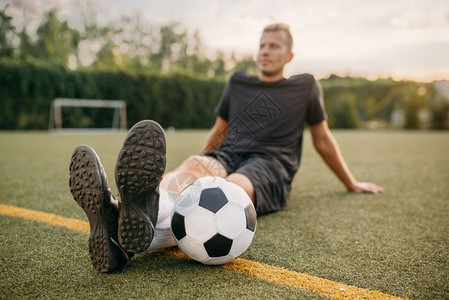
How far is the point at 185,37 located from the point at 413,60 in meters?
32.9

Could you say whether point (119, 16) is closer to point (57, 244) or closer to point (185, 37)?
point (185, 37)

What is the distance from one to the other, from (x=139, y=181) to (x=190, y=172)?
2.87ft

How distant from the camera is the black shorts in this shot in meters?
2.32

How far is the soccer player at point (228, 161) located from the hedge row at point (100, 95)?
12391 mm

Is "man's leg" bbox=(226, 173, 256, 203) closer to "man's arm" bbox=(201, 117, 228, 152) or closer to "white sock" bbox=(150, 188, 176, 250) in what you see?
"white sock" bbox=(150, 188, 176, 250)

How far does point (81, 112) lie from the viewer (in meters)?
14.0

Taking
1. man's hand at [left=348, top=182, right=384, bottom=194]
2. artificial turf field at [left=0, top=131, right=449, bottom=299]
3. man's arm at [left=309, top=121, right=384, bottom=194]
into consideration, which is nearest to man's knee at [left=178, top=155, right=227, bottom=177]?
artificial turf field at [left=0, top=131, right=449, bottom=299]

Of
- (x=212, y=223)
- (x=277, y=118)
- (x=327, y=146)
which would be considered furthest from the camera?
(x=327, y=146)

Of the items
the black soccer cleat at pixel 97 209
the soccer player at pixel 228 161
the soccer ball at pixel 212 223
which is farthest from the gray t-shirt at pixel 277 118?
the black soccer cleat at pixel 97 209

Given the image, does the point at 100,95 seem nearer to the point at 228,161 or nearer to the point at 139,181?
the point at 228,161

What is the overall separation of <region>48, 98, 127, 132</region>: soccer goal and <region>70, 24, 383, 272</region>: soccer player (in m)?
11.9

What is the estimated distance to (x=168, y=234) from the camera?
1715mm

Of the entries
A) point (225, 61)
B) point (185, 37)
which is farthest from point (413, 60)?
point (225, 61)

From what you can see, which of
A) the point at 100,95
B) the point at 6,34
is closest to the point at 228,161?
the point at 100,95
